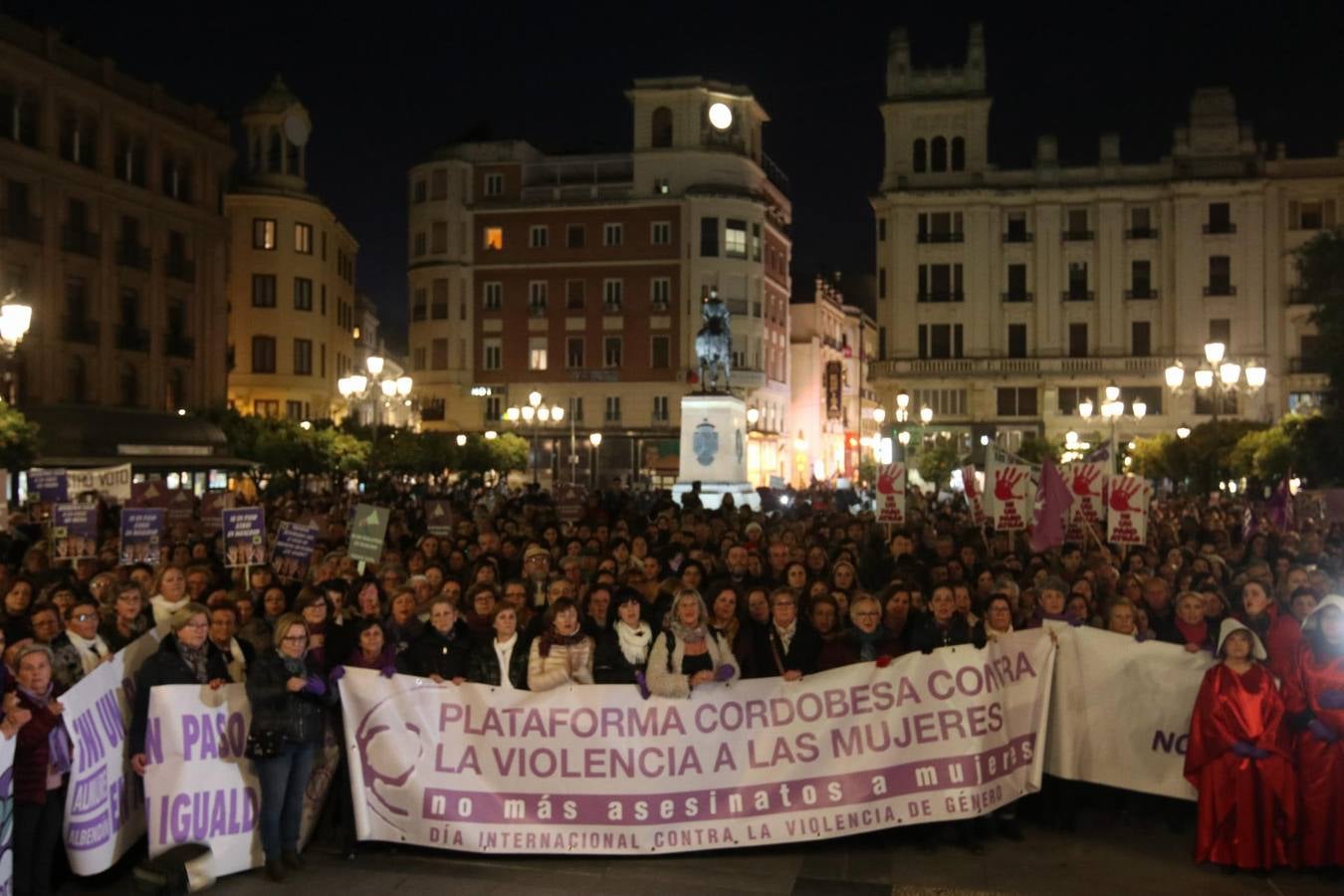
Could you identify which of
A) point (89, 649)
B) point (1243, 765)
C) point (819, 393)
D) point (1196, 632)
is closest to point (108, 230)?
point (89, 649)

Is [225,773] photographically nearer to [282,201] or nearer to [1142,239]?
[282,201]

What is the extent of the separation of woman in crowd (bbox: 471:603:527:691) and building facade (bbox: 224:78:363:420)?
2104 inches

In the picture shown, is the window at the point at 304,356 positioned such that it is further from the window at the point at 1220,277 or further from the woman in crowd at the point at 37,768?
the woman in crowd at the point at 37,768

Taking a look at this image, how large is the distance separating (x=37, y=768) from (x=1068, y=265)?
224 ft

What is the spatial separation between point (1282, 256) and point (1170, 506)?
46520 millimetres

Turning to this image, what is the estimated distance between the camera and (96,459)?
41.5 meters

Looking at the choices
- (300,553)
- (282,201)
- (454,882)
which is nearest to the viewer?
(454,882)

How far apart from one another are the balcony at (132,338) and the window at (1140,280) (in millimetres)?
47943

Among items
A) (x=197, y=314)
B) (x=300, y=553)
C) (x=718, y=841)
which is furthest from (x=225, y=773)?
(x=197, y=314)

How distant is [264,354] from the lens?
203ft

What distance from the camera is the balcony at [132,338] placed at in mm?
47688

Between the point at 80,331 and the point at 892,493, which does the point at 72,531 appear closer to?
the point at 892,493

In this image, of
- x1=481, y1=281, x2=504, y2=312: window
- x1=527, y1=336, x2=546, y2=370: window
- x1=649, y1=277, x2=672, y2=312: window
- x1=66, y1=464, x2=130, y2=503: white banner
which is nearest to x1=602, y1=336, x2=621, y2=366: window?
x1=649, y1=277, x2=672, y2=312: window

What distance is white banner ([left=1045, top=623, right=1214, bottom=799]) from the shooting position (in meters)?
9.02
